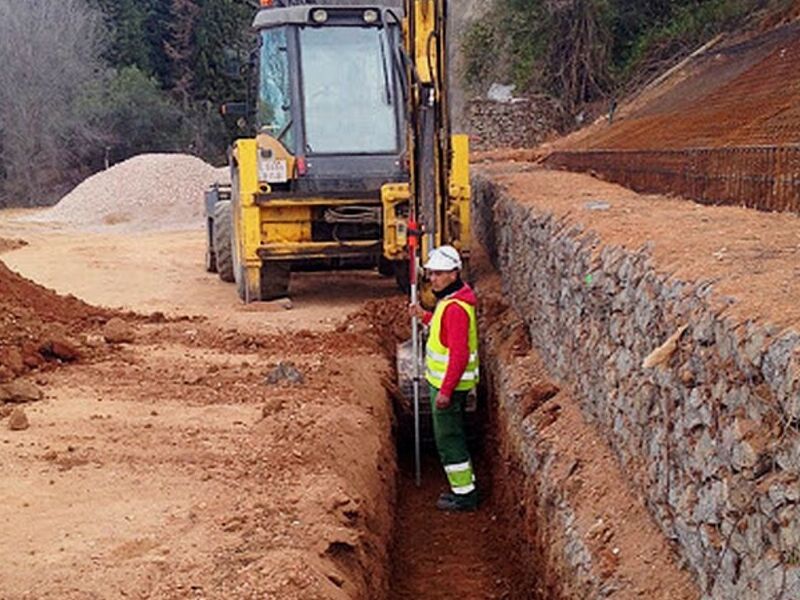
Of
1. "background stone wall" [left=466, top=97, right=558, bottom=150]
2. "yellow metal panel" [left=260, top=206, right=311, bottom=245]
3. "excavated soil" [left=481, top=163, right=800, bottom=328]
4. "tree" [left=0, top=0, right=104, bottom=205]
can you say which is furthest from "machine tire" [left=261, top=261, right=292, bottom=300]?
"tree" [left=0, top=0, right=104, bottom=205]

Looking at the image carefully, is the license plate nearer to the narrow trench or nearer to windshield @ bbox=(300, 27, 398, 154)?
windshield @ bbox=(300, 27, 398, 154)

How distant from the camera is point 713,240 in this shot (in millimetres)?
5785

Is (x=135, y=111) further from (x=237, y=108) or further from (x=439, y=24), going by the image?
(x=439, y=24)

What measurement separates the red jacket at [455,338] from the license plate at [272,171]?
443 centimetres

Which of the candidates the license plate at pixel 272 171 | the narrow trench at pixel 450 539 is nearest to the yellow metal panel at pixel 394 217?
the license plate at pixel 272 171

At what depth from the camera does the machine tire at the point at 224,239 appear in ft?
48.0

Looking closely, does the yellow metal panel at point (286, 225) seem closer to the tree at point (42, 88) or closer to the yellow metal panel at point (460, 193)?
the yellow metal panel at point (460, 193)

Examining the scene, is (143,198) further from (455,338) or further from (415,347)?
(455,338)

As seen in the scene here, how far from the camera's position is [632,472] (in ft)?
18.0

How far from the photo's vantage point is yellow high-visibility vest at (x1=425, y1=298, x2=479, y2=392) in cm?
806

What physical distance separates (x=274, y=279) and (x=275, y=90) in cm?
225

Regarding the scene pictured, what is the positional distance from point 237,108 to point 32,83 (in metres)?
36.7

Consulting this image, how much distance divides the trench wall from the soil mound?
179 inches

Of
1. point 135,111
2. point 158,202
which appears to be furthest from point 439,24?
point 135,111
